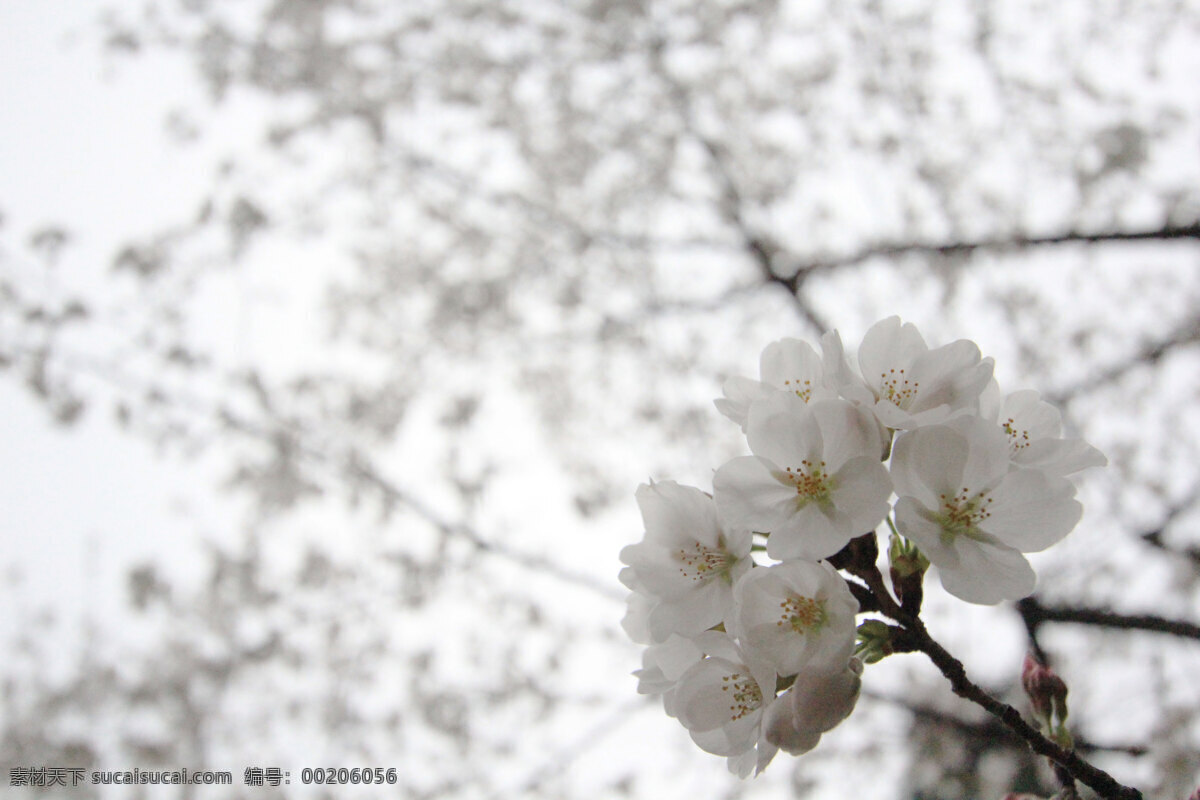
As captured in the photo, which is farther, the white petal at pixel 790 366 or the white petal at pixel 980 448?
the white petal at pixel 790 366

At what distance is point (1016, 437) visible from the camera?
103 centimetres

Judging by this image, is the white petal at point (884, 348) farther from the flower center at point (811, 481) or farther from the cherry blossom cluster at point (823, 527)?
the flower center at point (811, 481)

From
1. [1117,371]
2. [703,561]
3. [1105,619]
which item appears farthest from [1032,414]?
[1117,371]

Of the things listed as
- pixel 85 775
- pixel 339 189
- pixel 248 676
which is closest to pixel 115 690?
pixel 85 775

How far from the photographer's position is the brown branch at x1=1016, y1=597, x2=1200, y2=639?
2092mm

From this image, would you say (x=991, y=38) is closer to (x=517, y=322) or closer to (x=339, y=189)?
(x=517, y=322)

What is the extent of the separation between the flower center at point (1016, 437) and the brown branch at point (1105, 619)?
154cm

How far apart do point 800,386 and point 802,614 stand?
345 millimetres

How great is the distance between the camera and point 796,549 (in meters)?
0.88

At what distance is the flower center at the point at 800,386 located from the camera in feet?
3.51

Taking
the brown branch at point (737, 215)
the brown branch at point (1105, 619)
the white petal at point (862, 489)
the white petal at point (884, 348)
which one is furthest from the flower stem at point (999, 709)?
the brown branch at point (737, 215)

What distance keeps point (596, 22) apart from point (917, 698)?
22.6 feet

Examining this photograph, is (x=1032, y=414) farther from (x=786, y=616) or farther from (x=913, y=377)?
(x=786, y=616)

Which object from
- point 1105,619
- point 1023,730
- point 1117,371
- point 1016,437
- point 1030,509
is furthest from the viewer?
point 1117,371
